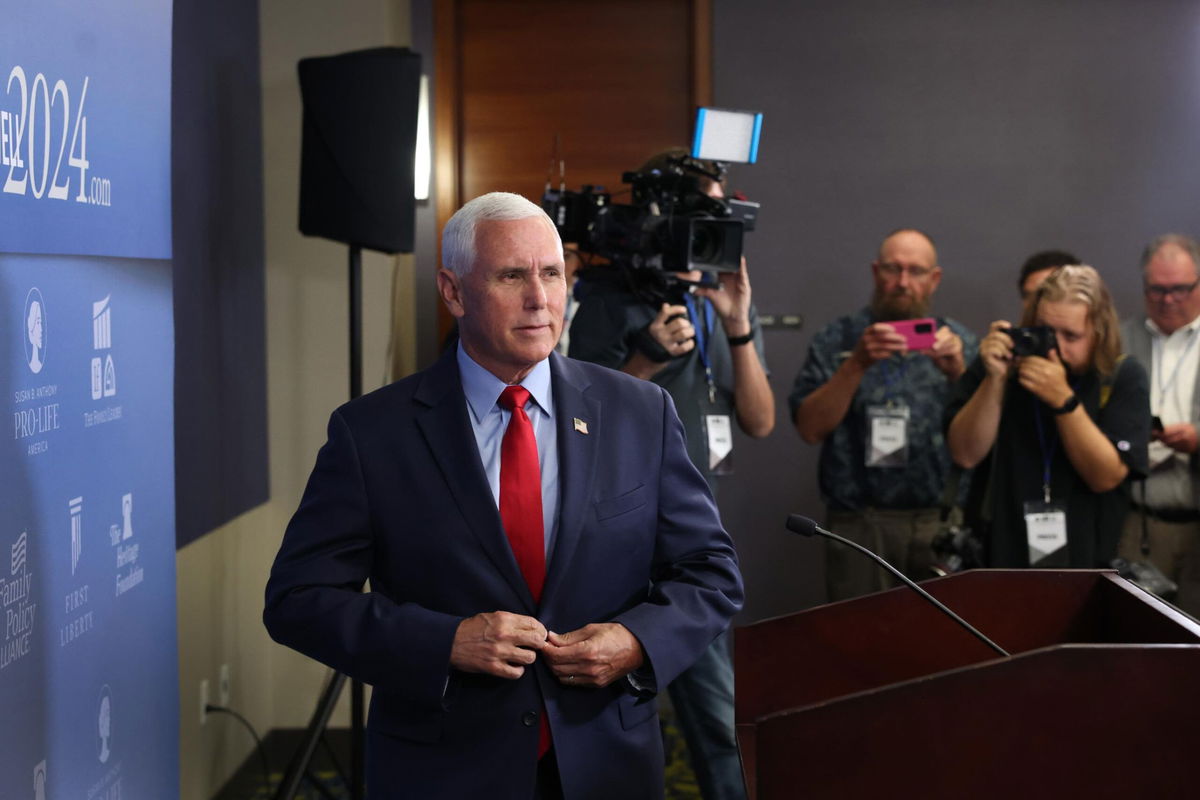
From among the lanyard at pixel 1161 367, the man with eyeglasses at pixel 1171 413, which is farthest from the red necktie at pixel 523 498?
the lanyard at pixel 1161 367

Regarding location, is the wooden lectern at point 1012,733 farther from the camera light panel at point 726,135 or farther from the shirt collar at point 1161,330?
the shirt collar at point 1161,330

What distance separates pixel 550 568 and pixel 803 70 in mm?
3386

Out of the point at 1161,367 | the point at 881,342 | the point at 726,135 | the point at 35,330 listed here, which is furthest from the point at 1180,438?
the point at 35,330

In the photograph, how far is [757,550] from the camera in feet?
15.7

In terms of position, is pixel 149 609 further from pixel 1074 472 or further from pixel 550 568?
pixel 1074 472

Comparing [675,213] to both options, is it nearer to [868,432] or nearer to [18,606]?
[868,432]

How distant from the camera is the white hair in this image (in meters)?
1.72

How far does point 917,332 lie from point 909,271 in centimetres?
37

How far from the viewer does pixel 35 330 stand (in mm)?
1890

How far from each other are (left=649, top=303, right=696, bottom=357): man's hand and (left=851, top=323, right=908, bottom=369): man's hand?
728mm


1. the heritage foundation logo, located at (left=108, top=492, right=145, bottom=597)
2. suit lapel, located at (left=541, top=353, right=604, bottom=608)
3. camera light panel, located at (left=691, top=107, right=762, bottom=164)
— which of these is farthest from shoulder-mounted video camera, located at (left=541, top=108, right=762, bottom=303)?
the heritage foundation logo, located at (left=108, top=492, right=145, bottom=597)

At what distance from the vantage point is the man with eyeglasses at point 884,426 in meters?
3.51

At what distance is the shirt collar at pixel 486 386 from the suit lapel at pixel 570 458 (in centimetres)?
2

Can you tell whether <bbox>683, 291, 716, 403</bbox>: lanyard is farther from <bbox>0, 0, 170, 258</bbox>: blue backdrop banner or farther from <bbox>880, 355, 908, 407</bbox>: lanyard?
<bbox>0, 0, 170, 258</bbox>: blue backdrop banner
